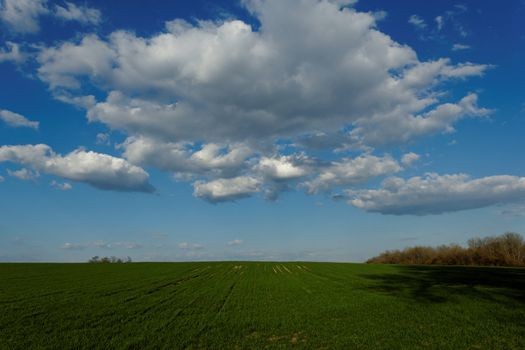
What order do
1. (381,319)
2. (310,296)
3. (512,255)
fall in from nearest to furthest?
(381,319) < (310,296) < (512,255)

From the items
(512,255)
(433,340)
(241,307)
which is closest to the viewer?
(433,340)

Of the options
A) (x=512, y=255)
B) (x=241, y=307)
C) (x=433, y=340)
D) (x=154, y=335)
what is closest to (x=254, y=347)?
(x=154, y=335)

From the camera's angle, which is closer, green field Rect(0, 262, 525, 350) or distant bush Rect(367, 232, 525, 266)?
green field Rect(0, 262, 525, 350)

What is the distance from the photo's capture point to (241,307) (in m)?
25.7

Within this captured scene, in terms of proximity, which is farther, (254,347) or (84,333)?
(84,333)

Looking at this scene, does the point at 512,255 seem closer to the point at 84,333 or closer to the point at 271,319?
the point at 271,319

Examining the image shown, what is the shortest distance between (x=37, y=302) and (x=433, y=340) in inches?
1015

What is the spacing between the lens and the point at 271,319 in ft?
69.7

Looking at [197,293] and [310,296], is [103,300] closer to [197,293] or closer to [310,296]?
[197,293]

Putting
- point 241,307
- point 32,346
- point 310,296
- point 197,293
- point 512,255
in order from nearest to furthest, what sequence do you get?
point 32,346 → point 241,307 → point 310,296 → point 197,293 → point 512,255

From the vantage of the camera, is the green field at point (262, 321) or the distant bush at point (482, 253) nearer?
the green field at point (262, 321)

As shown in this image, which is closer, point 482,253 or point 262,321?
point 262,321

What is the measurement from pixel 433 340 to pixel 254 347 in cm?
772

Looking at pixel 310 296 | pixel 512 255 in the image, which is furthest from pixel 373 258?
pixel 310 296
